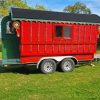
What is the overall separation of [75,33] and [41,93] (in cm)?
544

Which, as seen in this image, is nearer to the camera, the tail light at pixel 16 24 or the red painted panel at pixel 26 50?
the tail light at pixel 16 24

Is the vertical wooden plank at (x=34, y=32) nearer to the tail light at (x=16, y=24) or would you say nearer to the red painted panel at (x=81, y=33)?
the tail light at (x=16, y=24)

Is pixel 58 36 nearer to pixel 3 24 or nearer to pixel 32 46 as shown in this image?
pixel 32 46

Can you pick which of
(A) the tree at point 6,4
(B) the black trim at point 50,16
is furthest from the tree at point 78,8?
(B) the black trim at point 50,16

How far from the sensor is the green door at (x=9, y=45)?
14.3m

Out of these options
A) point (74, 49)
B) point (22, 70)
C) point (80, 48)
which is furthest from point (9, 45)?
point (80, 48)

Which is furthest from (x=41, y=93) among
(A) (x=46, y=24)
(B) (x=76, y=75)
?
(A) (x=46, y=24)

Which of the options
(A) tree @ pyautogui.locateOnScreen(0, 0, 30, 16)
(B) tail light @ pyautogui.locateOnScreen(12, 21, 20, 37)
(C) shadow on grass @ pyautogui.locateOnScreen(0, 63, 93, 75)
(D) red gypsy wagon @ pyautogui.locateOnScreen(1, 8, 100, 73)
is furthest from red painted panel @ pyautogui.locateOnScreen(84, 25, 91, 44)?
(A) tree @ pyautogui.locateOnScreen(0, 0, 30, 16)

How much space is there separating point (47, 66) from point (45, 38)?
132cm

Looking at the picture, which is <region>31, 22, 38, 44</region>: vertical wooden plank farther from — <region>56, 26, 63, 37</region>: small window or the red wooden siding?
<region>56, 26, 63, 37</region>: small window

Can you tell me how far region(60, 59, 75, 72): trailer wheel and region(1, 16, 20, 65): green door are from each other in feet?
7.20

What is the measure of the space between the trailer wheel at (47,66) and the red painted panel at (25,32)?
1.27 m

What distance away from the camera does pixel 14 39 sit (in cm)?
1445

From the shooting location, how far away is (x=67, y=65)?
14.9 meters
